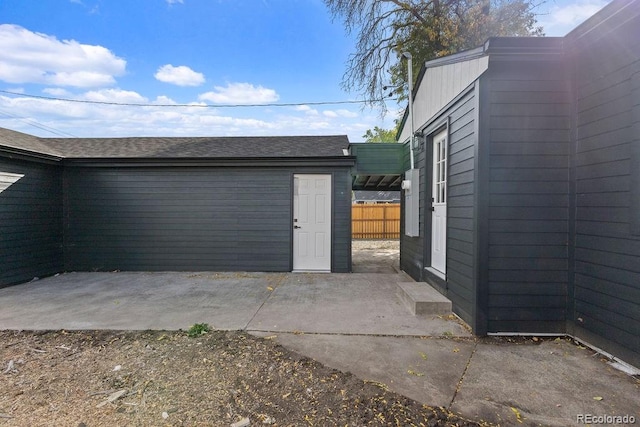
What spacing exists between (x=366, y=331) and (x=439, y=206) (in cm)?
227

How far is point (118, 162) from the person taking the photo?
6.61 metres

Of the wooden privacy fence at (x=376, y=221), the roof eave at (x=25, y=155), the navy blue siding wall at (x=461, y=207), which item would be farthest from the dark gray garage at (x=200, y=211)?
the wooden privacy fence at (x=376, y=221)

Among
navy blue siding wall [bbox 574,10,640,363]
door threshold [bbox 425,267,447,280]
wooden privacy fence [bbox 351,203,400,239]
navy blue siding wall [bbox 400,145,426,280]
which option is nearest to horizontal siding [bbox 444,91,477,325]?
door threshold [bbox 425,267,447,280]

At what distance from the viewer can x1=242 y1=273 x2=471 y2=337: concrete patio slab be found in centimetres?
336

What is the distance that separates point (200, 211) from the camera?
6.68 m

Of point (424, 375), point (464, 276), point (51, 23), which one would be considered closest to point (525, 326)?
point (464, 276)

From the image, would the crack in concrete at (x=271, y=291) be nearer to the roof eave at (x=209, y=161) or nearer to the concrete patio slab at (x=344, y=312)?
the concrete patio slab at (x=344, y=312)

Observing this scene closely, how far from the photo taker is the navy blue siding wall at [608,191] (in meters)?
2.45

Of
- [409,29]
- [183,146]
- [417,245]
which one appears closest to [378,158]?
[417,245]

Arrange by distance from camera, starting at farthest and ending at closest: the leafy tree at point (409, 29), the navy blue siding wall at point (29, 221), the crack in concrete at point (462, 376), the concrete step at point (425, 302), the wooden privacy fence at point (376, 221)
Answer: the wooden privacy fence at point (376, 221), the leafy tree at point (409, 29), the navy blue siding wall at point (29, 221), the concrete step at point (425, 302), the crack in concrete at point (462, 376)

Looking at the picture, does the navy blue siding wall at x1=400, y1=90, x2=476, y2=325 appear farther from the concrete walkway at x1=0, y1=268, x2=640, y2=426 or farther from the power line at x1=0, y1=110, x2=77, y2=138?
the power line at x1=0, y1=110, x2=77, y2=138

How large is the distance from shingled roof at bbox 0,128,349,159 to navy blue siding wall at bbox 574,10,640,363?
4139 mm

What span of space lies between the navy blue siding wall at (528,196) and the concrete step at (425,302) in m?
0.68

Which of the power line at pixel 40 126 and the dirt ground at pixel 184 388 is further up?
the power line at pixel 40 126
